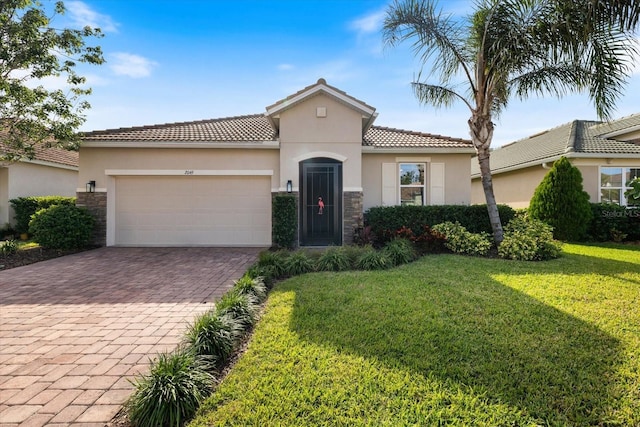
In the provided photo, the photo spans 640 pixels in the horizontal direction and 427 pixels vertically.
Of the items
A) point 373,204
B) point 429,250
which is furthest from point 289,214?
point 429,250

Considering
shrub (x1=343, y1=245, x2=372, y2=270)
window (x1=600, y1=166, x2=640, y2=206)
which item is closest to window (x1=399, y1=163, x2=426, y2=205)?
shrub (x1=343, y1=245, x2=372, y2=270)

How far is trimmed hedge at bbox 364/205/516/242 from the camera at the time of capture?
36.7 feet

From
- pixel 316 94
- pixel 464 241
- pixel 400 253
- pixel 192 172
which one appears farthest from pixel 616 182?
pixel 192 172

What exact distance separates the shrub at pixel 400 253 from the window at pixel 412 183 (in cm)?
391

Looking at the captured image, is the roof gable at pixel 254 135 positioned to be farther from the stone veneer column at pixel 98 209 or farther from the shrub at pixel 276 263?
the shrub at pixel 276 263

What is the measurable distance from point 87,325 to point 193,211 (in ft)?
24.8

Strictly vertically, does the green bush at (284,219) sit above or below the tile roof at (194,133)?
below

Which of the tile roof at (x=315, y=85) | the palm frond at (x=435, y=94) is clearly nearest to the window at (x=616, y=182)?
the palm frond at (x=435, y=94)

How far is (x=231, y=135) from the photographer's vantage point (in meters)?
12.0

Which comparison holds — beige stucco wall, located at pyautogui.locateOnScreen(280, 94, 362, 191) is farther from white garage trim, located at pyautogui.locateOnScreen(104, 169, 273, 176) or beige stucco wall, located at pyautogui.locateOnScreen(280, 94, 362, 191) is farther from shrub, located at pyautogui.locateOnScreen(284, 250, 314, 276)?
shrub, located at pyautogui.locateOnScreen(284, 250, 314, 276)

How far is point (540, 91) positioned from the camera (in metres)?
9.54

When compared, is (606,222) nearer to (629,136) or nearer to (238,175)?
(629,136)

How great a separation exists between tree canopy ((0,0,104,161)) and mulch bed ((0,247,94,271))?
3.63 metres

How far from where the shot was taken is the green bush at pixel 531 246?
346 inches
